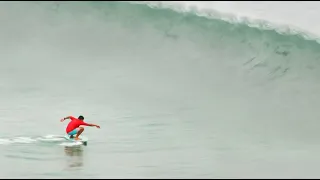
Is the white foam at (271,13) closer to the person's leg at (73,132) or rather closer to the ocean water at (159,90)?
the ocean water at (159,90)

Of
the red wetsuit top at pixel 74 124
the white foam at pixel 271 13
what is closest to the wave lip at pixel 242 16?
the white foam at pixel 271 13

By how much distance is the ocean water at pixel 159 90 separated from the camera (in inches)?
175

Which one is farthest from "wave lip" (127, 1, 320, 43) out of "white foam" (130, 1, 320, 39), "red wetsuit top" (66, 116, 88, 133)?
"red wetsuit top" (66, 116, 88, 133)

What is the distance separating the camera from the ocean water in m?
4.45

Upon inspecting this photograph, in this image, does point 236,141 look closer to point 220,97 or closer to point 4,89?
point 220,97

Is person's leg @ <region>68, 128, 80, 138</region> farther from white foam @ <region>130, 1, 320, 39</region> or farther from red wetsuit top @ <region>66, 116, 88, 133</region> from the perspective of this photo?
white foam @ <region>130, 1, 320, 39</region>

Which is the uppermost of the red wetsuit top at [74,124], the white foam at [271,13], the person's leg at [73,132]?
the white foam at [271,13]

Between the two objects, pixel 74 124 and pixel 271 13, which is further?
pixel 271 13

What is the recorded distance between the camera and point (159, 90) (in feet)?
19.8

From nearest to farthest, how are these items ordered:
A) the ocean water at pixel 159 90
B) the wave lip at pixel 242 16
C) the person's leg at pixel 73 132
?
the ocean water at pixel 159 90
the person's leg at pixel 73 132
the wave lip at pixel 242 16

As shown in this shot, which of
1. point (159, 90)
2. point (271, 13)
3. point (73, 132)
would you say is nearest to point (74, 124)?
point (73, 132)

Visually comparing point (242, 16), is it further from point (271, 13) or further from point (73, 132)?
point (73, 132)

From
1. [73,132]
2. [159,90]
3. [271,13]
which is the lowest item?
[73,132]

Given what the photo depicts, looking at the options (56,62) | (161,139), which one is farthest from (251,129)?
(56,62)
